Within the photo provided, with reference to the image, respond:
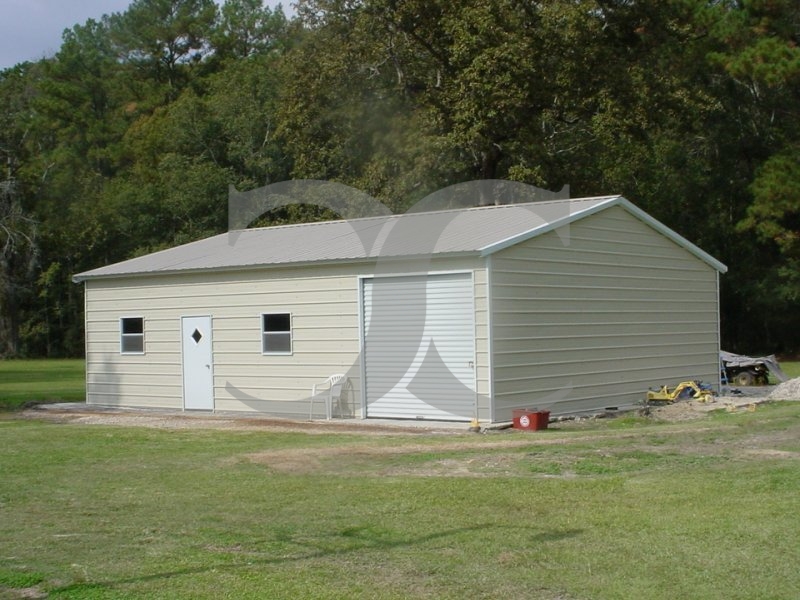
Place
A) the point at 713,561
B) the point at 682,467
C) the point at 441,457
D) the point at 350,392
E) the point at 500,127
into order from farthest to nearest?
the point at 500,127 < the point at 350,392 < the point at 441,457 < the point at 682,467 < the point at 713,561

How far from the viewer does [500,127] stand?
Answer: 32.8 m

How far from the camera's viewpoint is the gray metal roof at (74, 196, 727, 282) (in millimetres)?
18422

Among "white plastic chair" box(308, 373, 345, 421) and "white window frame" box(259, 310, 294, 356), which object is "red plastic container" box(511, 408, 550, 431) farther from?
"white window frame" box(259, 310, 294, 356)

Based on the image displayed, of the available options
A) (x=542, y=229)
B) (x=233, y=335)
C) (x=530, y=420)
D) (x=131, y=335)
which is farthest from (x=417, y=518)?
(x=131, y=335)

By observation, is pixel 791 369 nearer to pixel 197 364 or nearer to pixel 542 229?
pixel 542 229

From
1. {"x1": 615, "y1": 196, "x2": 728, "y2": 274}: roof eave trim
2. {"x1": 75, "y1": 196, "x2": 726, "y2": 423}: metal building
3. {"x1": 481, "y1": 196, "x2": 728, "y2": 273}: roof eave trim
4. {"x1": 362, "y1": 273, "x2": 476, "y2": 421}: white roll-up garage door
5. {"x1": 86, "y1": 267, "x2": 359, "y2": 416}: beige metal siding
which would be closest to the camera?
{"x1": 481, "y1": 196, "x2": 728, "y2": 273}: roof eave trim

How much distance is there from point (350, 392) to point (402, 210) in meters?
15.3

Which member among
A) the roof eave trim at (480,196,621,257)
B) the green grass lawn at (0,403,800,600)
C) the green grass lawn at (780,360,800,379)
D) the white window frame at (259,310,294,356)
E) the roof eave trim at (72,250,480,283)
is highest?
the roof eave trim at (480,196,621,257)

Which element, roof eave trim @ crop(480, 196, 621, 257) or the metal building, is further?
the metal building

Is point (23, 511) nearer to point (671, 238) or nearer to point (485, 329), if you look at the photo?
point (485, 329)

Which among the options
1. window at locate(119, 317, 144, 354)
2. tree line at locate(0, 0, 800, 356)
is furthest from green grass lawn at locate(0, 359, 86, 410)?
tree line at locate(0, 0, 800, 356)

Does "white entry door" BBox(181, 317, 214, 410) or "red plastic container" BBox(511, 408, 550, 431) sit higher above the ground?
"white entry door" BBox(181, 317, 214, 410)

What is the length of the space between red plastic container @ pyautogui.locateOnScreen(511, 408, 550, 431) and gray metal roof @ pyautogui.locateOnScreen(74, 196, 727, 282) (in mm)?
2833

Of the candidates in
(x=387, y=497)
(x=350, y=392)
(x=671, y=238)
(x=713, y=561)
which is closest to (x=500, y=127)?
(x=671, y=238)
